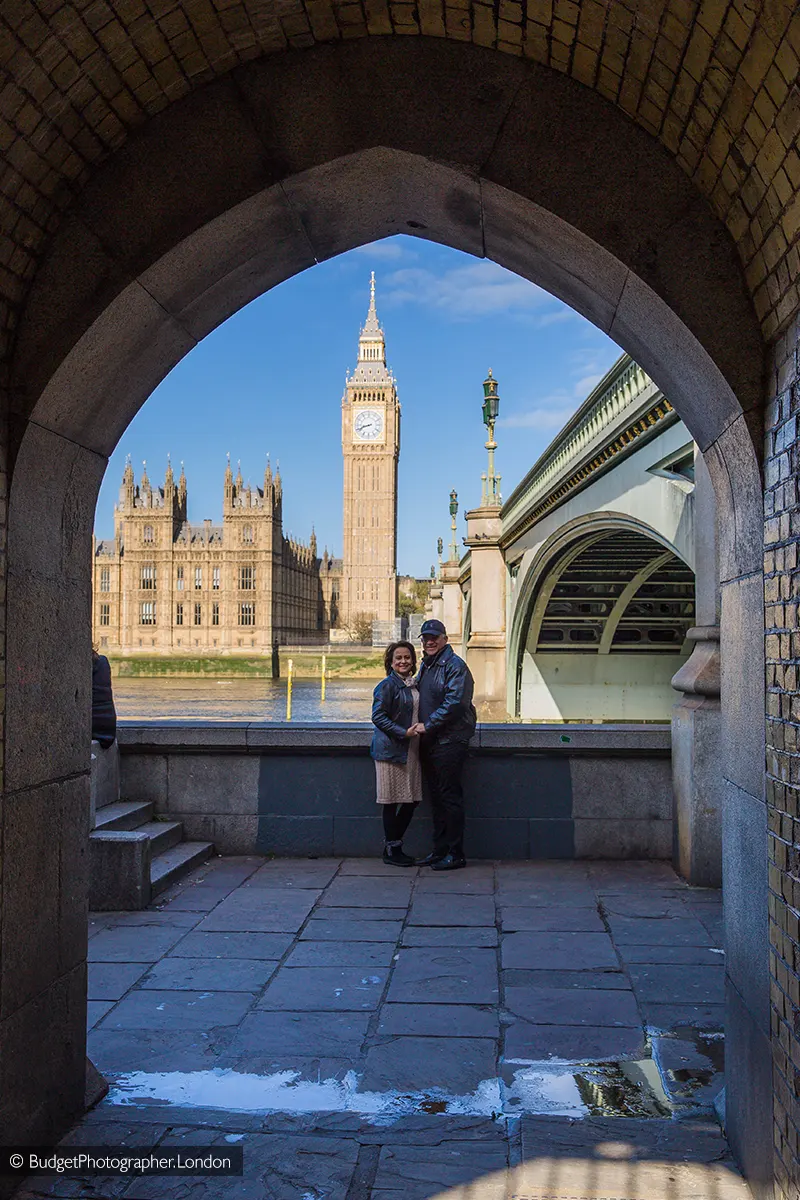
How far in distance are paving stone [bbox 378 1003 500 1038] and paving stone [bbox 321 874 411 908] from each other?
1697 mm

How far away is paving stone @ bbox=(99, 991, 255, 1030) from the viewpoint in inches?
167

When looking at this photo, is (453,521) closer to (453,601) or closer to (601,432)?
(453,601)

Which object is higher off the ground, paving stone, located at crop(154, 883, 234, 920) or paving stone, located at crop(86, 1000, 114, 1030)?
paving stone, located at crop(154, 883, 234, 920)

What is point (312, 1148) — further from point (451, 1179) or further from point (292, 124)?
point (292, 124)

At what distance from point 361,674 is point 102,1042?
7807cm

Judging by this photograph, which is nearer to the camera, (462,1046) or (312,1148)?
(312,1148)

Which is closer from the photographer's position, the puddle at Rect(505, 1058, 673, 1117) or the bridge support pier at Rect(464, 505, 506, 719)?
the puddle at Rect(505, 1058, 673, 1117)

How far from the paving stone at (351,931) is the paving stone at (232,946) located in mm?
154

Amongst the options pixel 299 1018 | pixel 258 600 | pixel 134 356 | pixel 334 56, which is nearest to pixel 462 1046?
pixel 299 1018

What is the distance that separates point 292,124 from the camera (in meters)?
3.26

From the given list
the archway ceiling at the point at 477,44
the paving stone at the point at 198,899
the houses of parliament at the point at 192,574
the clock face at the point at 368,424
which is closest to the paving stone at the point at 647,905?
the paving stone at the point at 198,899

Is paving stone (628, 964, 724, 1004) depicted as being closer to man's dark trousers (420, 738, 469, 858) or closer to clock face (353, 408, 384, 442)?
man's dark trousers (420, 738, 469, 858)

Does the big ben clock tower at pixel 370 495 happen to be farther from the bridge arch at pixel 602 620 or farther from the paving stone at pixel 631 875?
the paving stone at pixel 631 875

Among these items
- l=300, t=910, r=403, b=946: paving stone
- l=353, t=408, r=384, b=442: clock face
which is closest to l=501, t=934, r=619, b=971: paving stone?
l=300, t=910, r=403, b=946: paving stone
